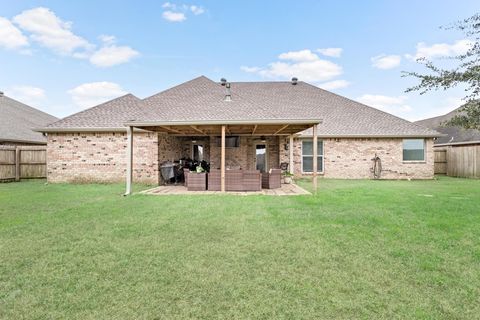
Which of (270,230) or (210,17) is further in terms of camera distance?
(210,17)

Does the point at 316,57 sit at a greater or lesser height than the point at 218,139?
greater

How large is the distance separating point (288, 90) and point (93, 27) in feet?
40.2

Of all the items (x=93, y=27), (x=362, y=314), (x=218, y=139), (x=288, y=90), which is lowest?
(x=362, y=314)

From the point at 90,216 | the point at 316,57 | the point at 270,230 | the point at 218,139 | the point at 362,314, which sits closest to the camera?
the point at 362,314

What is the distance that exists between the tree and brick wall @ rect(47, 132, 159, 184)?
11101mm

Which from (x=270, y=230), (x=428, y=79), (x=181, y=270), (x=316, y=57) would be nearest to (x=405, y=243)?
(x=270, y=230)

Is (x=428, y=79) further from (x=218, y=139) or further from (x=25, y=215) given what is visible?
(x=218, y=139)

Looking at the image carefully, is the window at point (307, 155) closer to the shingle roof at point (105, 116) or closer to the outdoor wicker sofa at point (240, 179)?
the outdoor wicker sofa at point (240, 179)

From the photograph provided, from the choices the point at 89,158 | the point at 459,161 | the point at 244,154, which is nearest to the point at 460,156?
the point at 459,161

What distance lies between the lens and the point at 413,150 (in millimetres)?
15094

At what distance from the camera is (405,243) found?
4246 mm

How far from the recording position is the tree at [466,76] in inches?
219

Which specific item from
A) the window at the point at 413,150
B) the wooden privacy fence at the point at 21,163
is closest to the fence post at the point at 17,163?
the wooden privacy fence at the point at 21,163

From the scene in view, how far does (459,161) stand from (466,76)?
14.1 metres
